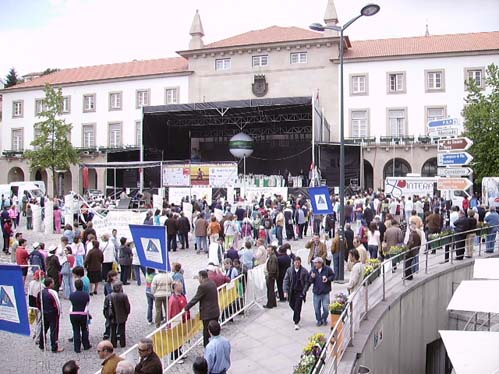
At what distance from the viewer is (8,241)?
19875 mm

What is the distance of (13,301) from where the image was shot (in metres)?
7.46

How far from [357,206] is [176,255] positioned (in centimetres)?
900

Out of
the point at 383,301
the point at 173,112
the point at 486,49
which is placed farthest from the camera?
the point at 486,49

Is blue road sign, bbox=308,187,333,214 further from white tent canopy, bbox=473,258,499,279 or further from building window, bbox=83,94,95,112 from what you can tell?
building window, bbox=83,94,95,112

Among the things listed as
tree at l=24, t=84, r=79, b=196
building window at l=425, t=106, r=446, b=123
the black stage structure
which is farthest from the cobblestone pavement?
building window at l=425, t=106, r=446, b=123

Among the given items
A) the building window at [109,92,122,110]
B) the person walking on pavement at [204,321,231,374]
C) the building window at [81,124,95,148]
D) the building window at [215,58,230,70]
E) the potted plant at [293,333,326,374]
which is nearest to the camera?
the potted plant at [293,333,326,374]

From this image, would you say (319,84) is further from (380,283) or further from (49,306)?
(49,306)

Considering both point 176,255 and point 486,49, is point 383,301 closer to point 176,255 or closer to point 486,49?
point 176,255

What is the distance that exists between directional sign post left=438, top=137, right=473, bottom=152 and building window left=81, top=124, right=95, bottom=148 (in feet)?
140

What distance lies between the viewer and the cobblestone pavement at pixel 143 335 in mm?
9164

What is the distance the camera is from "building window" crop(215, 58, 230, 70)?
4762 centimetres

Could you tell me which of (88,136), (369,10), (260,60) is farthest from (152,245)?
(88,136)

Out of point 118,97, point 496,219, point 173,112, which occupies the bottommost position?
point 496,219

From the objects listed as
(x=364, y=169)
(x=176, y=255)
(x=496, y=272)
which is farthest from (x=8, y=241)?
(x=364, y=169)
